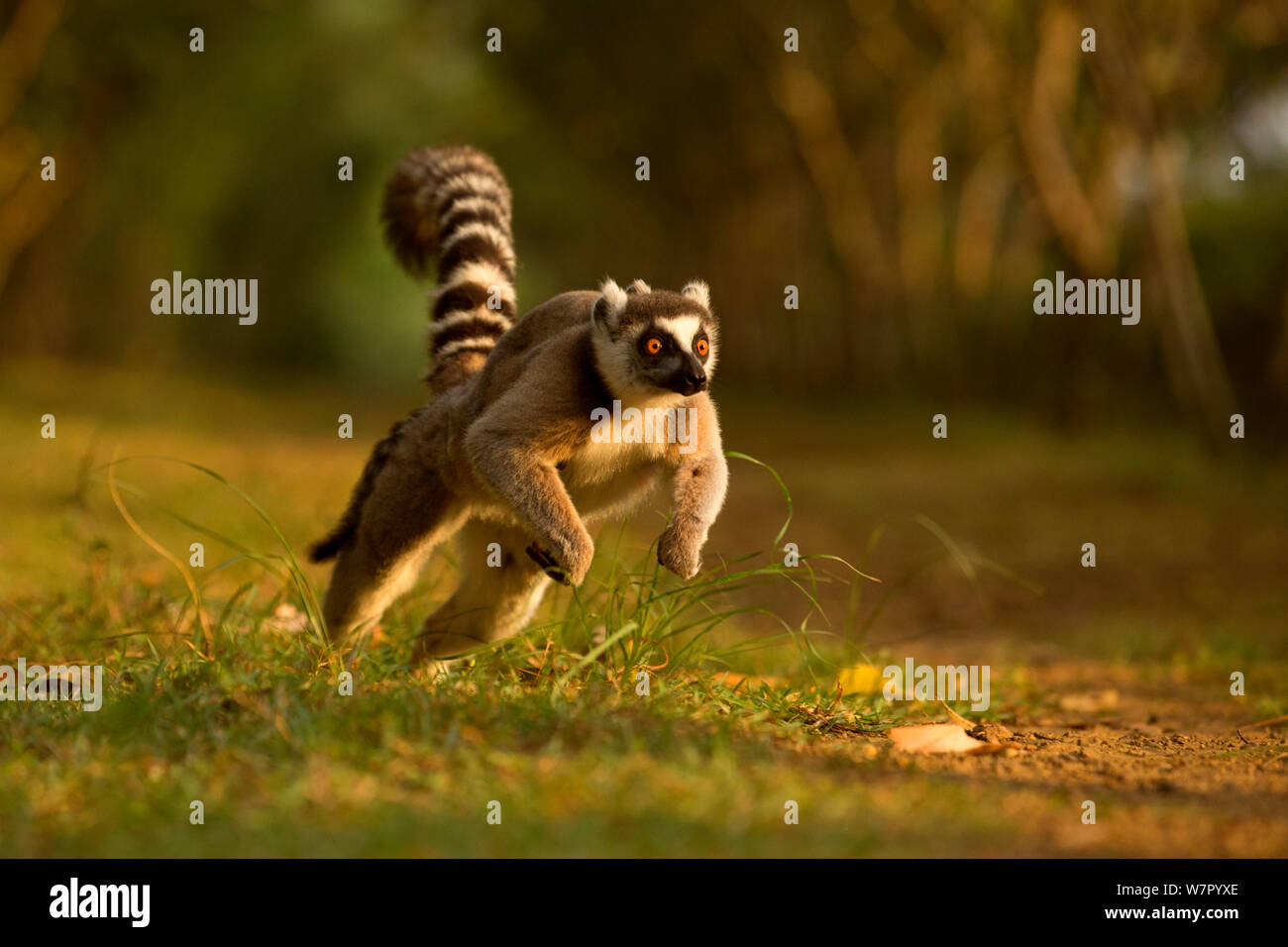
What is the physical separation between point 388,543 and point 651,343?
1.58 metres

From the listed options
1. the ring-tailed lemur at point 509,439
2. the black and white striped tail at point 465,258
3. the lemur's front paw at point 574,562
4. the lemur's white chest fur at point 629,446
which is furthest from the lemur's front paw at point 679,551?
the black and white striped tail at point 465,258

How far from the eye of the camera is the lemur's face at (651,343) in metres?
5.09

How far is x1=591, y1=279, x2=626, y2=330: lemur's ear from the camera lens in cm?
525

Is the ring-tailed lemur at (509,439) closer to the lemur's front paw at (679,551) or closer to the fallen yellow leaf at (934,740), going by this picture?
the lemur's front paw at (679,551)

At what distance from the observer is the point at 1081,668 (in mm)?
7898

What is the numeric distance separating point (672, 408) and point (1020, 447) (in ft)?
47.7

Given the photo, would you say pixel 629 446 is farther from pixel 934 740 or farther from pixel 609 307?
pixel 934 740

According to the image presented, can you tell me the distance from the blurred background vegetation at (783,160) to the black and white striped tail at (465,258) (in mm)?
5929

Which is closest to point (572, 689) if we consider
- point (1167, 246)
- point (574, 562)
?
point (574, 562)

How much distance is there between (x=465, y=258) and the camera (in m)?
6.41

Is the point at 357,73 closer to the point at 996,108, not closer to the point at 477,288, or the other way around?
the point at 996,108

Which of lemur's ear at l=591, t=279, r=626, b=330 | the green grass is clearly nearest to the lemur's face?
lemur's ear at l=591, t=279, r=626, b=330

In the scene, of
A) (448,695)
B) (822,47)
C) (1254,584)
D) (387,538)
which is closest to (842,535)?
(1254,584)

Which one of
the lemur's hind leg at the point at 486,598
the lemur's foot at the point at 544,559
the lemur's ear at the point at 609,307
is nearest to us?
the lemur's ear at the point at 609,307
